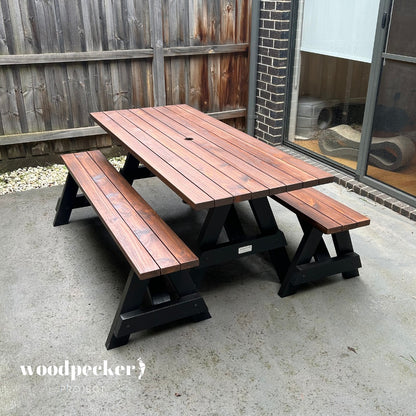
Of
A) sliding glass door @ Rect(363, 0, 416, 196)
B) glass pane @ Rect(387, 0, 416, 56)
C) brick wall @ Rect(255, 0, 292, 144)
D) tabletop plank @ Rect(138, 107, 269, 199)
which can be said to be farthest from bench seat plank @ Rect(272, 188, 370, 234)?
brick wall @ Rect(255, 0, 292, 144)

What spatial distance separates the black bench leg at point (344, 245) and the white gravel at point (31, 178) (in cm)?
284

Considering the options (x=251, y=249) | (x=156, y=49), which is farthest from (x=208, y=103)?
(x=251, y=249)

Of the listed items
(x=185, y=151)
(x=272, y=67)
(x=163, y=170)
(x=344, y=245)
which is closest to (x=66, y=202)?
(x=185, y=151)

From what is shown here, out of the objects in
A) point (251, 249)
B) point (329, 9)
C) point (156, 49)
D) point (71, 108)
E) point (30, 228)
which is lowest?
point (30, 228)

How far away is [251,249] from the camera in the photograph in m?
2.82

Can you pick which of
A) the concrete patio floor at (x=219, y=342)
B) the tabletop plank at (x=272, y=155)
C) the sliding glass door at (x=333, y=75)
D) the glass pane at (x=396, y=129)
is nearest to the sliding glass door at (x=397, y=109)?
the glass pane at (x=396, y=129)

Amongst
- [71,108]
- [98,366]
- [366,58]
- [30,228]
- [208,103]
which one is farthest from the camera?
[208,103]

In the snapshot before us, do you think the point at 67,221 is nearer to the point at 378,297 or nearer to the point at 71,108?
the point at 71,108

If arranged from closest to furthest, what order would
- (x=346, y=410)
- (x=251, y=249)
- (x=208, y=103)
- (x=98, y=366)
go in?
(x=346, y=410), (x=98, y=366), (x=251, y=249), (x=208, y=103)

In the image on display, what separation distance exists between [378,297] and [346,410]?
957 millimetres

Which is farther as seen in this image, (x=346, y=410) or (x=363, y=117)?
(x=363, y=117)

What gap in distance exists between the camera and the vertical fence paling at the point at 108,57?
4371 millimetres

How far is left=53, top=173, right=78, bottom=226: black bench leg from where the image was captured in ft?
12.0

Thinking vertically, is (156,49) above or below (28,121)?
above
